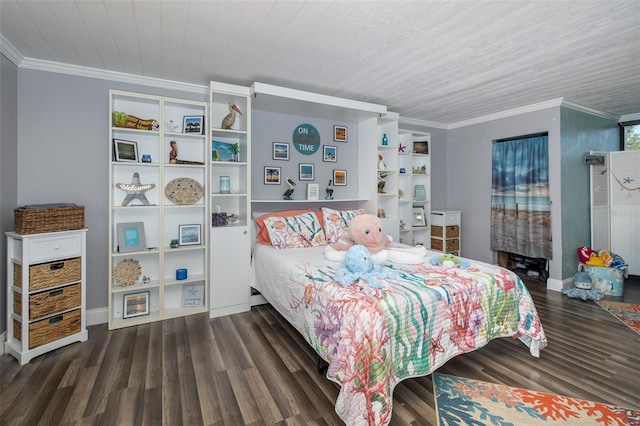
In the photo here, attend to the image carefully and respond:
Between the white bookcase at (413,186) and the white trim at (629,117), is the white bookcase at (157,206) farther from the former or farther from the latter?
the white trim at (629,117)

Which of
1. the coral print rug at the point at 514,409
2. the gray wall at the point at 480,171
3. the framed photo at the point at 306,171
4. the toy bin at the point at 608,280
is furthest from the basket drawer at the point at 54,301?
the toy bin at the point at 608,280

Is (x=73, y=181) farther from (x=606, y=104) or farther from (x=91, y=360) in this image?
(x=606, y=104)

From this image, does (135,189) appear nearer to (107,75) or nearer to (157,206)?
(157,206)

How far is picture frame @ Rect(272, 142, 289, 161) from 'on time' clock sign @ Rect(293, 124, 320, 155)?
0.48 feet

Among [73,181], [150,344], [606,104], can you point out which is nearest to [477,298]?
[150,344]

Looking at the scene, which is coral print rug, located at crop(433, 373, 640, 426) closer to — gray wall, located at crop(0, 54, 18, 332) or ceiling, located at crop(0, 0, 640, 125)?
ceiling, located at crop(0, 0, 640, 125)

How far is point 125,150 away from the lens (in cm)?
299

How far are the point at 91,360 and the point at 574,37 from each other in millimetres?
4418

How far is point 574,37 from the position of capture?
2.31 m

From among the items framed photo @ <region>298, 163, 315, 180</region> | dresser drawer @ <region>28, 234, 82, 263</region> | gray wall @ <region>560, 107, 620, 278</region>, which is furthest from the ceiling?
dresser drawer @ <region>28, 234, 82, 263</region>

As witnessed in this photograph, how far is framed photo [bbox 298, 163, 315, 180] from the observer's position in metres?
3.98

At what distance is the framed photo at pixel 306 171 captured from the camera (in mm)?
3977

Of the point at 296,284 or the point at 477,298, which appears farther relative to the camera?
the point at 296,284

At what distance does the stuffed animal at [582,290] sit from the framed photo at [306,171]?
3.47 meters
